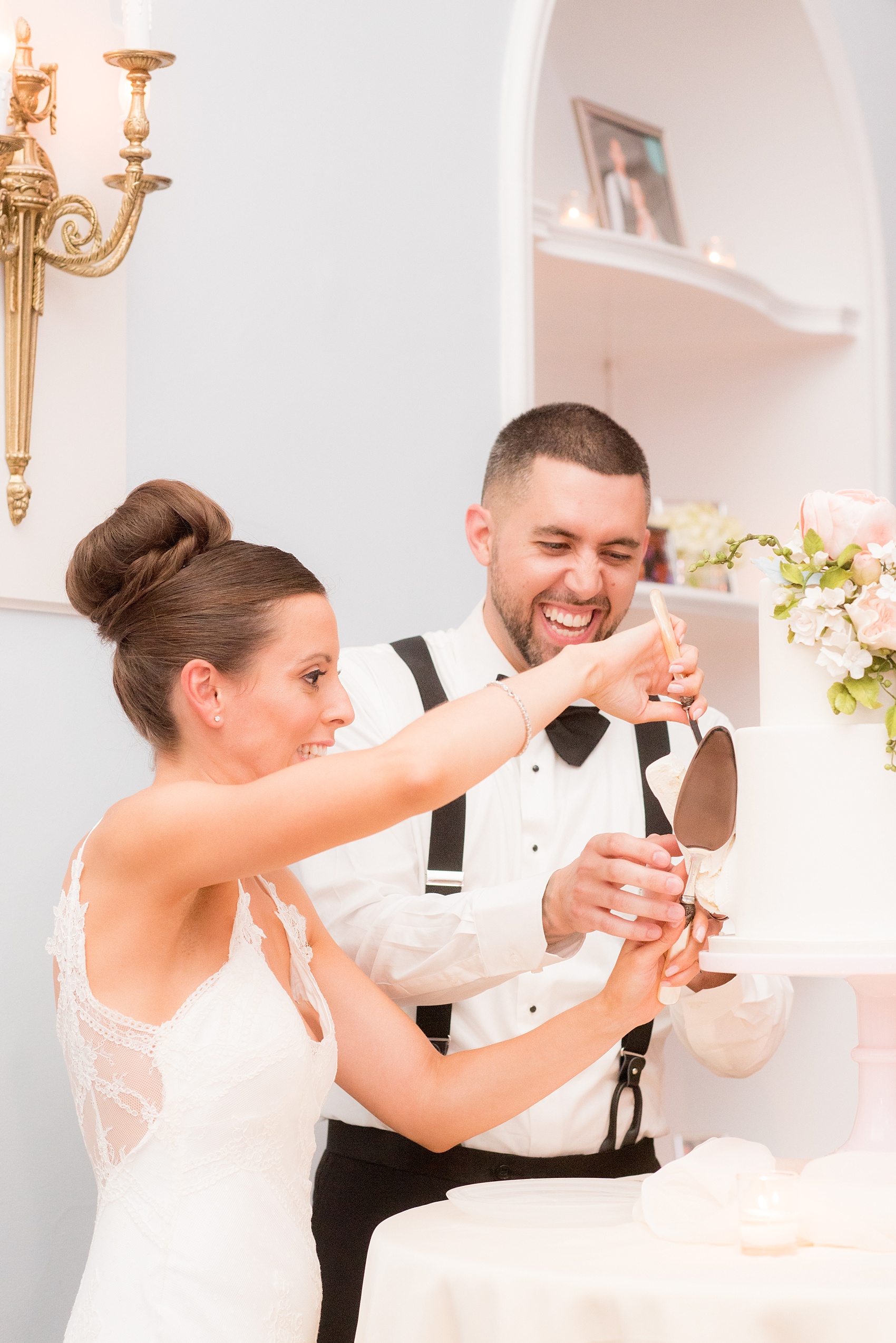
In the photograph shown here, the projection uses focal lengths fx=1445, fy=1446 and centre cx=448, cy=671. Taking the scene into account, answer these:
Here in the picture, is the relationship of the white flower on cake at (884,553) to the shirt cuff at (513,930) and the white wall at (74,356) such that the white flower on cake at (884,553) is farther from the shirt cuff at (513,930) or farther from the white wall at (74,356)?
the white wall at (74,356)

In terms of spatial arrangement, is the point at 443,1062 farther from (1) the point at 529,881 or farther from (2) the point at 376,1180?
(2) the point at 376,1180

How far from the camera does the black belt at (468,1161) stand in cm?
200

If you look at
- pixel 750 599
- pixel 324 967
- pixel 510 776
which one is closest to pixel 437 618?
pixel 510 776

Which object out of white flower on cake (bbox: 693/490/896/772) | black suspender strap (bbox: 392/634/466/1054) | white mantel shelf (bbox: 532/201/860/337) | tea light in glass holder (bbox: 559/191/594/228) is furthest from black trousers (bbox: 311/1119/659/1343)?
tea light in glass holder (bbox: 559/191/594/228)

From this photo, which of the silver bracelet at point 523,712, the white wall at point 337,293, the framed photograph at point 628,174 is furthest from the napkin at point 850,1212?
the framed photograph at point 628,174

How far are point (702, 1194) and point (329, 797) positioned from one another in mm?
583

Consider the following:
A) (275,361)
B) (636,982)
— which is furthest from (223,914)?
(275,361)

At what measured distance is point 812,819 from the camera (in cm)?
156

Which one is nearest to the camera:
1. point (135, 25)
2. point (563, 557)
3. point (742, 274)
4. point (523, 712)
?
point (523, 712)

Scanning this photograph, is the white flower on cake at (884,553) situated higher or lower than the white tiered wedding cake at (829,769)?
higher

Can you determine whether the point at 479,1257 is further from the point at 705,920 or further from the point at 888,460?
the point at 888,460

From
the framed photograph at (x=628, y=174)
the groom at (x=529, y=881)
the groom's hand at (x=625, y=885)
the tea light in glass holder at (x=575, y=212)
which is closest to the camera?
the groom's hand at (x=625, y=885)

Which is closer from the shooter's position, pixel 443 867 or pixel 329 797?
pixel 329 797

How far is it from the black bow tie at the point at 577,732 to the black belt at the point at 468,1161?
59 cm
